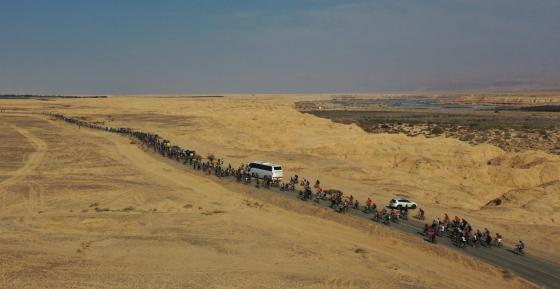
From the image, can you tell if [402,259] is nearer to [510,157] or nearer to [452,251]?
[452,251]

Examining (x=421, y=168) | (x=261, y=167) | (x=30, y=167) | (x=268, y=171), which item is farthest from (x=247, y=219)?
(x=30, y=167)

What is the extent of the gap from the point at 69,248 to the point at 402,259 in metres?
17.5

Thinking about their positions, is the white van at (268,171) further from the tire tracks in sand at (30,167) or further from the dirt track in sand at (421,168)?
the tire tracks in sand at (30,167)

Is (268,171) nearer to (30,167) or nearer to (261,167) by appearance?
(261,167)

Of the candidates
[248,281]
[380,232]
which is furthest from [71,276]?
[380,232]

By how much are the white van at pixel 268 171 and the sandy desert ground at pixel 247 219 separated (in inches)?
150

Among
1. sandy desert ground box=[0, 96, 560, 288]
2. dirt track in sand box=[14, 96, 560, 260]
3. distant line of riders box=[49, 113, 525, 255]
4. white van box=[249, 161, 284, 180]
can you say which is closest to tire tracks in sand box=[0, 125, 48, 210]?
sandy desert ground box=[0, 96, 560, 288]

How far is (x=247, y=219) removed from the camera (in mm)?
34656

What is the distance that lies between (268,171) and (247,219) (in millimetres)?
12491

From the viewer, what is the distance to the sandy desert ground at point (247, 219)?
2500 cm

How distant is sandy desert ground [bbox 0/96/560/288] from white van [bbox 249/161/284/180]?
381 centimetres

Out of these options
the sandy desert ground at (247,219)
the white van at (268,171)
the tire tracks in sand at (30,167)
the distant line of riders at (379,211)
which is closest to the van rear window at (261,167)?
→ the white van at (268,171)

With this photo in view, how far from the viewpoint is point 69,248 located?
2830 centimetres

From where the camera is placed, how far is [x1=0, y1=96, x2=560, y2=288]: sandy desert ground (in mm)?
25000
